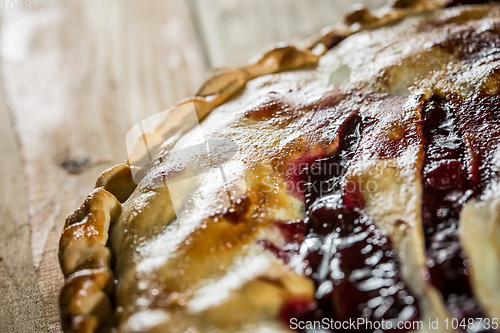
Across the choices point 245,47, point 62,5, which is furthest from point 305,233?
point 62,5

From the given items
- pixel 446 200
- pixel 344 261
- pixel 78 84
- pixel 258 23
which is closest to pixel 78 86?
pixel 78 84

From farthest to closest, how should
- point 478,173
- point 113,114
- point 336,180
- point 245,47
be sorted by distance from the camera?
point 245,47 → point 113,114 → point 336,180 → point 478,173

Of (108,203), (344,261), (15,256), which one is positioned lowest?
(15,256)

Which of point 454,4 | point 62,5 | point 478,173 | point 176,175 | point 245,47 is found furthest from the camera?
point 62,5

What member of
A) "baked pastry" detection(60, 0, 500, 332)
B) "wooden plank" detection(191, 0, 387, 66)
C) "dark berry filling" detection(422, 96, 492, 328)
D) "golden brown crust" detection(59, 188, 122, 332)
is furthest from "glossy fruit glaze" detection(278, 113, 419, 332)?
"wooden plank" detection(191, 0, 387, 66)

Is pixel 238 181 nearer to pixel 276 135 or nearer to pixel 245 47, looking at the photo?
pixel 276 135

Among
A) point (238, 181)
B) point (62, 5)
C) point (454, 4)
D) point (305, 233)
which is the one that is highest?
point (62, 5)

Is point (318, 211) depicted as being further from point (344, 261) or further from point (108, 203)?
point (108, 203)
